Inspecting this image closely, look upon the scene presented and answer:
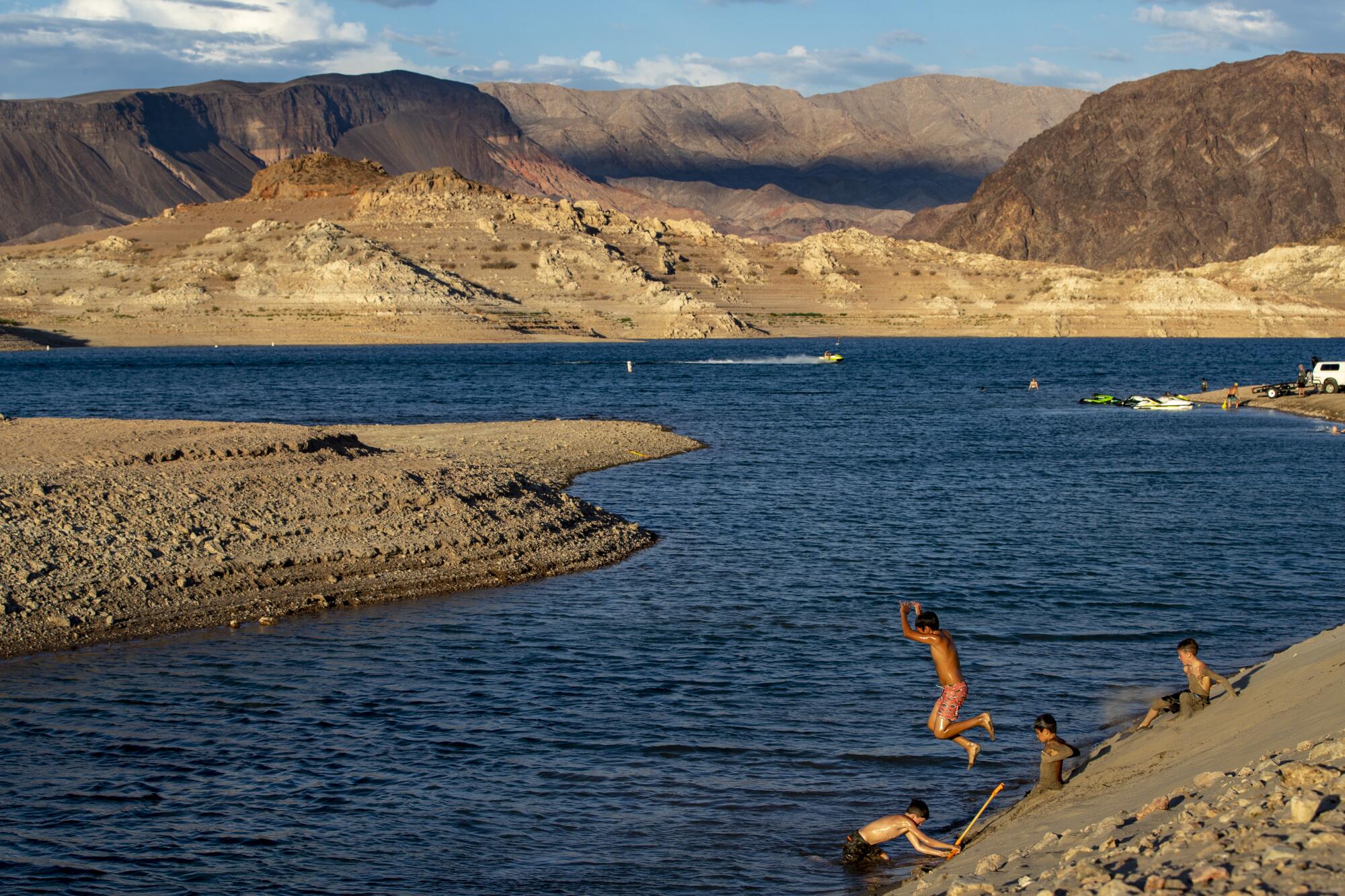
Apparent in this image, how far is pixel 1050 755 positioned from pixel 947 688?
1.33 meters

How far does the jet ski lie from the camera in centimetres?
7412

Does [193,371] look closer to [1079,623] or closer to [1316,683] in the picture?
[1079,623]

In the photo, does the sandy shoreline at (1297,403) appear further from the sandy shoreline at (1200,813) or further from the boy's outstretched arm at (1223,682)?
the sandy shoreline at (1200,813)

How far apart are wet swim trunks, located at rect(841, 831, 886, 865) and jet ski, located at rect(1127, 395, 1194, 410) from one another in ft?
217

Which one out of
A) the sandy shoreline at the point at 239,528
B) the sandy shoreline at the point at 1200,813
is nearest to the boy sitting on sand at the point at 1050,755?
the sandy shoreline at the point at 1200,813

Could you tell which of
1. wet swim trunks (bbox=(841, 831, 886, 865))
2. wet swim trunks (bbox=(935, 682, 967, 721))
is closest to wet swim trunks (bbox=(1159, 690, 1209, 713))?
wet swim trunks (bbox=(935, 682, 967, 721))

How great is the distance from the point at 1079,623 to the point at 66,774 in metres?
15.6

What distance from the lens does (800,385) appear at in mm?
100000

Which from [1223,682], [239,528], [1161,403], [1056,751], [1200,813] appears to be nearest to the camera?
[1200,813]

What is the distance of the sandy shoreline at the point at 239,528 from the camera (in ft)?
70.7

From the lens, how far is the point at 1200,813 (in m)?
10.1

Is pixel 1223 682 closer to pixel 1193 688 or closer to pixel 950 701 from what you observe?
pixel 1193 688

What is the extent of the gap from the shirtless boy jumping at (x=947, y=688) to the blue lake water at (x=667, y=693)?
78cm

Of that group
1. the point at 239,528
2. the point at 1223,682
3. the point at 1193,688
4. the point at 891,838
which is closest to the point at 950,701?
the point at 891,838
